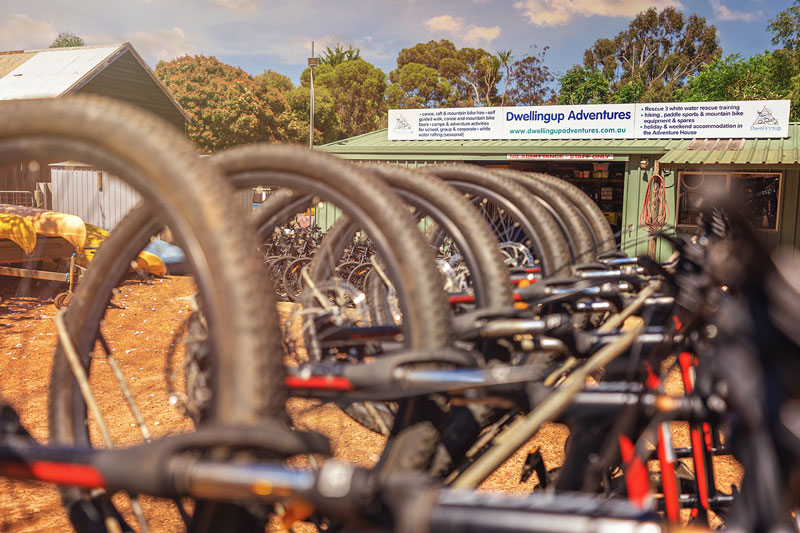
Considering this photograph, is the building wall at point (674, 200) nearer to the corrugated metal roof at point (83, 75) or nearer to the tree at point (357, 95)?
the corrugated metal roof at point (83, 75)

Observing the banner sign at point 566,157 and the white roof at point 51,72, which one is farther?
the white roof at point 51,72

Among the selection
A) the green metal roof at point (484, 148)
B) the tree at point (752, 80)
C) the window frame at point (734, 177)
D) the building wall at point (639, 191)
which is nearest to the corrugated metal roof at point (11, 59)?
the green metal roof at point (484, 148)

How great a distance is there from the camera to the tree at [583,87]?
1352 inches

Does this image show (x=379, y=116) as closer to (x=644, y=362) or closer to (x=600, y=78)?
(x=600, y=78)

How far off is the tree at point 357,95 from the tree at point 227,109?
8.43 metres

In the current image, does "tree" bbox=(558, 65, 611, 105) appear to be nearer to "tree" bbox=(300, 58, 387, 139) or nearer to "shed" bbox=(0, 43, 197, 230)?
"tree" bbox=(300, 58, 387, 139)

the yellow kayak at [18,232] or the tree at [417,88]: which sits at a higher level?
the tree at [417,88]

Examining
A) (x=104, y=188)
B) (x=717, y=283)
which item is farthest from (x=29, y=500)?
(x=104, y=188)

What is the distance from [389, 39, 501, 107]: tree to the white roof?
89.9 feet

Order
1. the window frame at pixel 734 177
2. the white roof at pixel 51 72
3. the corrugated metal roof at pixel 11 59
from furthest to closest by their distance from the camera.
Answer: the corrugated metal roof at pixel 11 59
the white roof at pixel 51 72
the window frame at pixel 734 177

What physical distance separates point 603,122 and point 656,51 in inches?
1503

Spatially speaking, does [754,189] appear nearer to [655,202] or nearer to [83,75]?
[655,202]

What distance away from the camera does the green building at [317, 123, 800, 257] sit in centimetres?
1195

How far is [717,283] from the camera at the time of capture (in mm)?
1748
